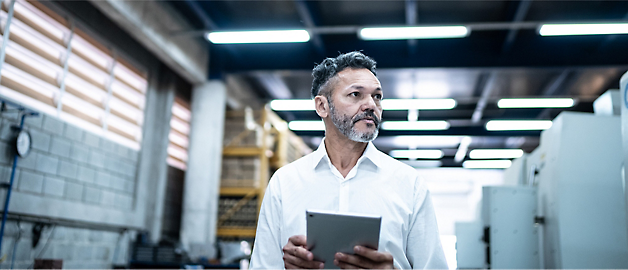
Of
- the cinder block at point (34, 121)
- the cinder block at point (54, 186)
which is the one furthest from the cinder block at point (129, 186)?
the cinder block at point (34, 121)

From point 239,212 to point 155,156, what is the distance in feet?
7.17

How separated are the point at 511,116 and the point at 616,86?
10.9 ft

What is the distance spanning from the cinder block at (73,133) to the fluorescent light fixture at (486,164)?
16.0 m

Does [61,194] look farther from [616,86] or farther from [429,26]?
[616,86]

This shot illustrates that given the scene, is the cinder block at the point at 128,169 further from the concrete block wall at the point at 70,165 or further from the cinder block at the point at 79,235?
the cinder block at the point at 79,235

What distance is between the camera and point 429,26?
26.3ft

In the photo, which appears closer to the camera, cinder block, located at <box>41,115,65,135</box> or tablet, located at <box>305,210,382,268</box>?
tablet, located at <box>305,210,382,268</box>

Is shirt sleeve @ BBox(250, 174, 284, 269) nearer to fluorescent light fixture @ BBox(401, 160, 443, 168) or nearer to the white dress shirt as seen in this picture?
the white dress shirt

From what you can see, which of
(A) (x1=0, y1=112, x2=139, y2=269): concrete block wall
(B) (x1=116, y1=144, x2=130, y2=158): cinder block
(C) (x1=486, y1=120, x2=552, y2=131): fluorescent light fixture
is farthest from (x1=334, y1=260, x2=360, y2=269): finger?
(C) (x1=486, y1=120, x2=552, y2=131): fluorescent light fixture

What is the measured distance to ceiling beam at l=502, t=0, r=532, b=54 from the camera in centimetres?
793

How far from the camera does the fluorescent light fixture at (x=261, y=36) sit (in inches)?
329

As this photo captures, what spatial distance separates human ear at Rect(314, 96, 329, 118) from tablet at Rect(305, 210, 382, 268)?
661 mm

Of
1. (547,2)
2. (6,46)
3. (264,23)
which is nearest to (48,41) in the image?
(6,46)

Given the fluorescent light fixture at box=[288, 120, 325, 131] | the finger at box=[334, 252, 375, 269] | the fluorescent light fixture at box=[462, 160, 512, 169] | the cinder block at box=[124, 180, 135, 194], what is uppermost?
the fluorescent light fixture at box=[288, 120, 325, 131]
